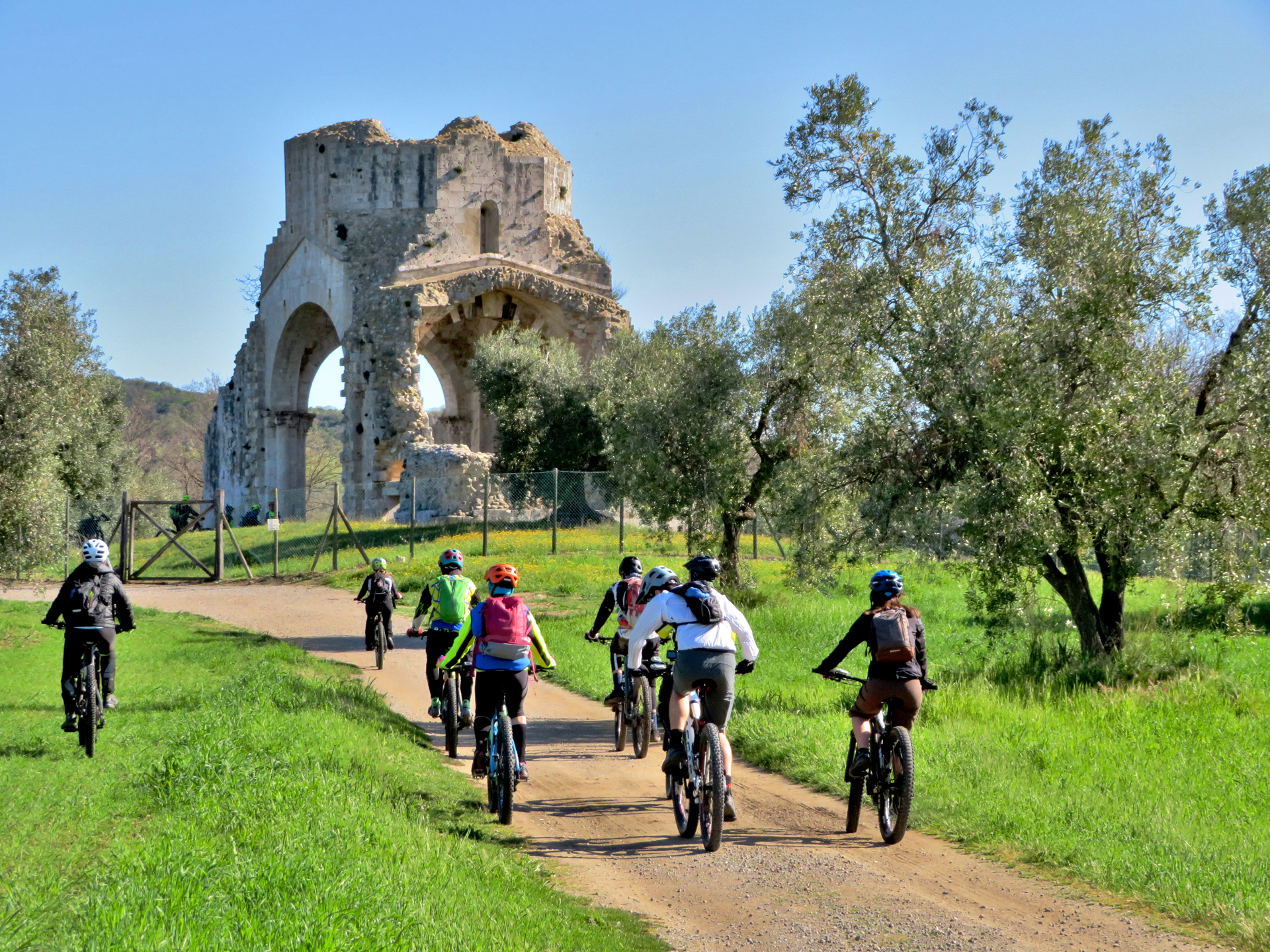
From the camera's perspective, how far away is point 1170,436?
11453mm

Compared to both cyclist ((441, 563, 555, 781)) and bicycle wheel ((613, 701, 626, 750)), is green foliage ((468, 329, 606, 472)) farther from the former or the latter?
cyclist ((441, 563, 555, 781))

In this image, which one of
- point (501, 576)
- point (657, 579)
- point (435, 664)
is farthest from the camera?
point (435, 664)

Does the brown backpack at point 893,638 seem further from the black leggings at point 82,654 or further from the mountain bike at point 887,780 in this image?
the black leggings at point 82,654

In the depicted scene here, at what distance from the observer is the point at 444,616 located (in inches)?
383

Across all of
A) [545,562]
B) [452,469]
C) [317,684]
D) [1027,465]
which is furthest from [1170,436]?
Result: [452,469]

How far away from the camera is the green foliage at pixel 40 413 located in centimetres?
1756

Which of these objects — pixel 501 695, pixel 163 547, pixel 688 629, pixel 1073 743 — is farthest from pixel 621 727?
pixel 163 547

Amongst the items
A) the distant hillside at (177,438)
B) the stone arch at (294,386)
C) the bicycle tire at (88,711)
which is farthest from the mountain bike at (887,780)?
the distant hillside at (177,438)

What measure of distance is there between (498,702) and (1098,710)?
6770 millimetres

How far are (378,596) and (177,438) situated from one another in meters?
93.5

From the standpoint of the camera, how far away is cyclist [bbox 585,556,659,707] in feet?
31.3

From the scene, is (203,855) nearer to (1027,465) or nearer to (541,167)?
(1027,465)

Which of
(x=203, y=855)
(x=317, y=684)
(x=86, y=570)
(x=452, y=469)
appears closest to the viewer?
(x=203, y=855)

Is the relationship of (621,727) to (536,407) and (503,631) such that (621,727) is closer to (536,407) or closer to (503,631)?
(503,631)
